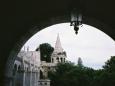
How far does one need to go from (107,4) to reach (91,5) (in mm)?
389

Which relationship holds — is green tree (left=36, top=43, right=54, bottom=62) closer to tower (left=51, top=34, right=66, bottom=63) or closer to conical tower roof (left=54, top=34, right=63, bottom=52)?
tower (left=51, top=34, right=66, bottom=63)

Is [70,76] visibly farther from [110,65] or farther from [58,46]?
[58,46]

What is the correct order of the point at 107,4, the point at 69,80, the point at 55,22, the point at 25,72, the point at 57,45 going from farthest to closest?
the point at 57,45 < the point at 69,80 < the point at 25,72 < the point at 55,22 < the point at 107,4

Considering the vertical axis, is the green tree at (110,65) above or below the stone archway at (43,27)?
above

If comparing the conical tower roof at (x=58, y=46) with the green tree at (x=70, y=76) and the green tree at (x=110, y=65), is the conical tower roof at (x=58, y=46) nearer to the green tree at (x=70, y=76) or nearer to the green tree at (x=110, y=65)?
the green tree at (x=70, y=76)

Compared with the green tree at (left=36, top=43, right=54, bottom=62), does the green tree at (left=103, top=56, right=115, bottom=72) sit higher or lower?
lower

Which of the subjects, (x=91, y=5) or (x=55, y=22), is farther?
(x=55, y=22)

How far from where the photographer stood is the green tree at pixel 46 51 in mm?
81688

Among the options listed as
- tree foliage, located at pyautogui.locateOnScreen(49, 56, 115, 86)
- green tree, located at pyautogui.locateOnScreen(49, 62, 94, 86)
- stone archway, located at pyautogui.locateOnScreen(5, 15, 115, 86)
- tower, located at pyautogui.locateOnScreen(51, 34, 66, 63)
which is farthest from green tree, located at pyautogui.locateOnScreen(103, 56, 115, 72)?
stone archway, located at pyautogui.locateOnScreen(5, 15, 115, 86)

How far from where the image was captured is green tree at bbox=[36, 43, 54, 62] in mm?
81688

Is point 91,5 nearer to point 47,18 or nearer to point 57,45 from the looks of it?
point 47,18

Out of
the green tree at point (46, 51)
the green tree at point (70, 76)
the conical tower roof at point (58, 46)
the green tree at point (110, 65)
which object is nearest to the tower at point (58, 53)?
the conical tower roof at point (58, 46)

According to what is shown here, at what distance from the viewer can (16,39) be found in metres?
8.50

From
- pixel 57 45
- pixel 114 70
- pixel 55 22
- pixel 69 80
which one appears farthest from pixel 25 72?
pixel 55 22
